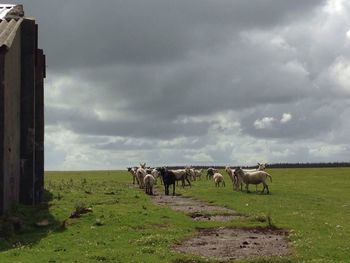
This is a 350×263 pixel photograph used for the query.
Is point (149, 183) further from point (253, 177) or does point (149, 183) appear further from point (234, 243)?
point (234, 243)

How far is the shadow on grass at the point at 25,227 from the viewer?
2240 centimetres

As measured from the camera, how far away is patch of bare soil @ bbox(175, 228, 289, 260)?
20172 mm

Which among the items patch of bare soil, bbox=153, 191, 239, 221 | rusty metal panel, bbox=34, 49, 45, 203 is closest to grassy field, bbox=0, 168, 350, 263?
patch of bare soil, bbox=153, 191, 239, 221

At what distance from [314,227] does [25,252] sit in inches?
522

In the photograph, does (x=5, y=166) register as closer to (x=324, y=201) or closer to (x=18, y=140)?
(x=18, y=140)

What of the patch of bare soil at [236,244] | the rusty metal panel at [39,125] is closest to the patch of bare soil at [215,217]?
the patch of bare soil at [236,244]

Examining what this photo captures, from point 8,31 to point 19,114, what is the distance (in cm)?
629

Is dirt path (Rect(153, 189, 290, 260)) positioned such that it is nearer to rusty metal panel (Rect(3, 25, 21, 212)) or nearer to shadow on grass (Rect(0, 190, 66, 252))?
shadow on grass (Rect(0, 190, 66, 252))

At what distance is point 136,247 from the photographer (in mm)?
20703

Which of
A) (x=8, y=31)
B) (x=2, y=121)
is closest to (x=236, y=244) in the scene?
(x=2, y=121)

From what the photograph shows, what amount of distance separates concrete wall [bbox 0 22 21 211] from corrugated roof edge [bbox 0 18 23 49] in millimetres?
904

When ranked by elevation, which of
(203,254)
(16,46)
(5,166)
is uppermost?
(16,46)

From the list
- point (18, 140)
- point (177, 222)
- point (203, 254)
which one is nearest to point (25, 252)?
point (203, 254)

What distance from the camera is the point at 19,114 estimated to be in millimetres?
35344
